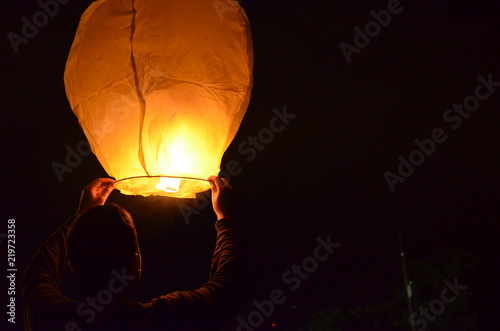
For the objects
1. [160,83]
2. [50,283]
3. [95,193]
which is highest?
[160,83]

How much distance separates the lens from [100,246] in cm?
110

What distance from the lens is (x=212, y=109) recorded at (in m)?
1.36

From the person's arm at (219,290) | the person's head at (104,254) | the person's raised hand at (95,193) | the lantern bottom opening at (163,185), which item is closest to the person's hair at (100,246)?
the person's head at (104,254)

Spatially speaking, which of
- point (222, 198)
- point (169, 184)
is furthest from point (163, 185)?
point (222, 198)

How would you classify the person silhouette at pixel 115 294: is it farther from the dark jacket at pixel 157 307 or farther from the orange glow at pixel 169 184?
the orange glow at pixel 169 184

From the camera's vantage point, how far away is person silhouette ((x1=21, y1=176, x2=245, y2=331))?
105cm

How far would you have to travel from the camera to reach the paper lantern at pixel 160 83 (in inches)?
51.2

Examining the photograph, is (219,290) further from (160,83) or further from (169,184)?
(160,83)

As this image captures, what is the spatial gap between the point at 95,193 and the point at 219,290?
1.98 ft

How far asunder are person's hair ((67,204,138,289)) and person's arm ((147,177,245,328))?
0.43 feet

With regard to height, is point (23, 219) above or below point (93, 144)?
below

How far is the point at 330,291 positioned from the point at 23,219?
4.04m

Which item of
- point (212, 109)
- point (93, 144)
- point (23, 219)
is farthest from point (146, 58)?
point (23, 219)

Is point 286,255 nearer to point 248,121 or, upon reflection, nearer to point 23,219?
point 248,121
